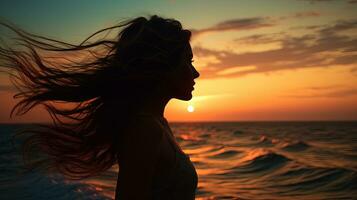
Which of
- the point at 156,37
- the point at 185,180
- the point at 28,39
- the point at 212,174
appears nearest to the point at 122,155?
the point at 185,180

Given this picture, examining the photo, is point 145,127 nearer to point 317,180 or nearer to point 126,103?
point 126,103

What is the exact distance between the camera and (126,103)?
209cm

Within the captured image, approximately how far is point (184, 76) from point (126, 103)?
368mm

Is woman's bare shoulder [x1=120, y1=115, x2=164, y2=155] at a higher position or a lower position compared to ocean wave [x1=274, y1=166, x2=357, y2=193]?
higher

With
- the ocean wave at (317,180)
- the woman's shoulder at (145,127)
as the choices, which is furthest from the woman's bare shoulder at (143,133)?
the ocean wave at (317,180)

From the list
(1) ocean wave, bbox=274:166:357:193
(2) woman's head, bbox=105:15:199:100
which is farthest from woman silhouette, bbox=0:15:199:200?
(1) ocean wave, bbox=274:166:357:193

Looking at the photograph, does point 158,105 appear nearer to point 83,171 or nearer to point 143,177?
point 143,177

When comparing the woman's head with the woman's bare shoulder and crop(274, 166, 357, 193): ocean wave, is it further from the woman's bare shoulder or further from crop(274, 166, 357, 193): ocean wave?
crop(274, 166, 357, 193): ocean wave

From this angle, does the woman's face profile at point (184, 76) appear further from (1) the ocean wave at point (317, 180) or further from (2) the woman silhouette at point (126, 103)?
(1) the ocean wave at point (317, 180)

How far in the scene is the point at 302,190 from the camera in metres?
14.3

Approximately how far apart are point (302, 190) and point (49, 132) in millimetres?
13070

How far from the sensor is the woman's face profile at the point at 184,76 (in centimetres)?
221

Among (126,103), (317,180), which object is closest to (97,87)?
(126,103)

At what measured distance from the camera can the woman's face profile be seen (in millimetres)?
2209
